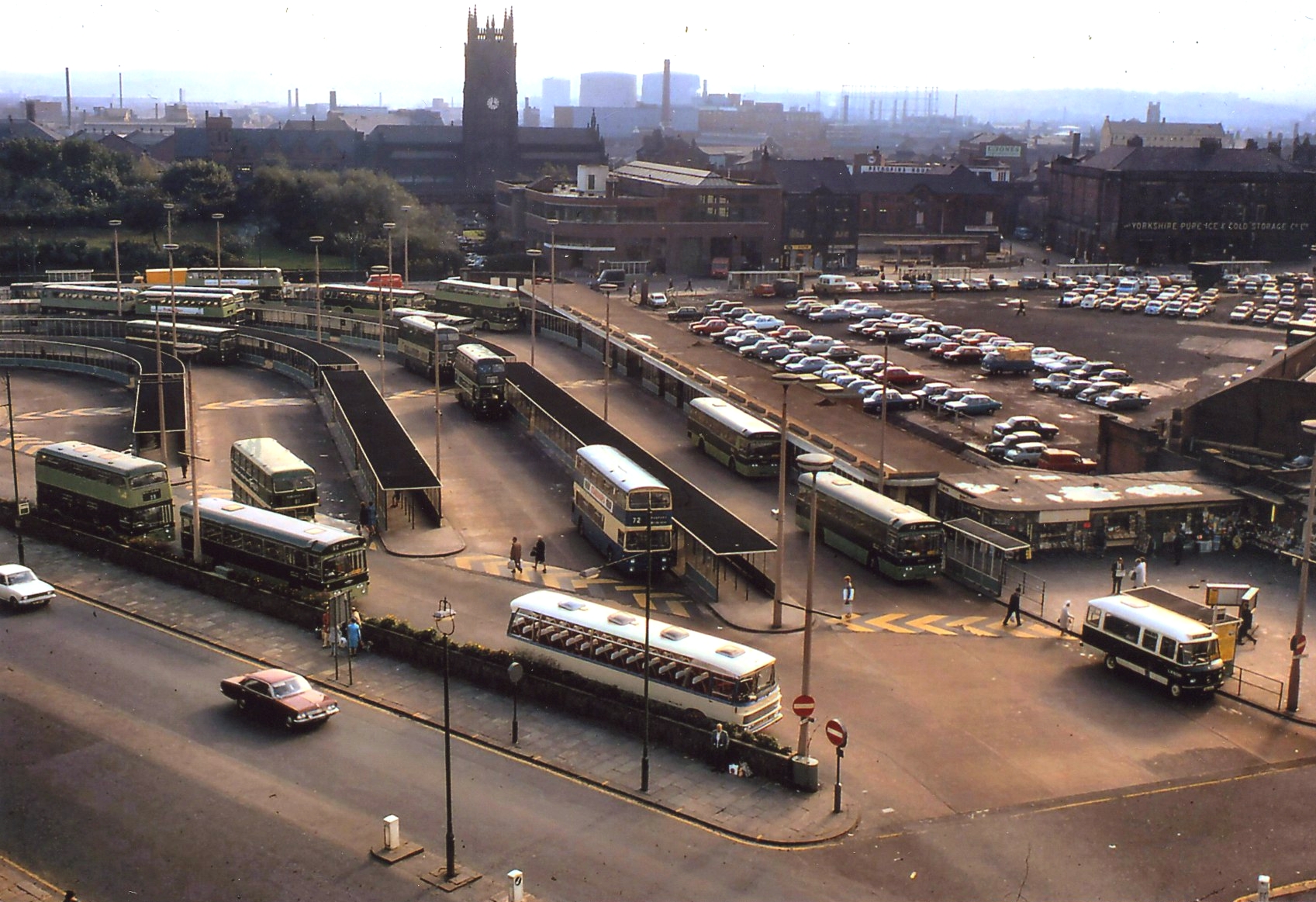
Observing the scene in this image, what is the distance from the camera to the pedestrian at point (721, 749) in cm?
2783

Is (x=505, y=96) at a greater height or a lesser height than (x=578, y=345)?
greater

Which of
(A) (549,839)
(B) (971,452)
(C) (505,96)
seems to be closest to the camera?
(A) (549,839)

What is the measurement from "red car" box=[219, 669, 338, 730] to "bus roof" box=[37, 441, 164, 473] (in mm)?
14904

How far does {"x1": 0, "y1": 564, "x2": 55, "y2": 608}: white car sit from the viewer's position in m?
37.1

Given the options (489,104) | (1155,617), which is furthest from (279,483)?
(489,104)

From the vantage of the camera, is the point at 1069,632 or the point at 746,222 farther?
the point at 746,222

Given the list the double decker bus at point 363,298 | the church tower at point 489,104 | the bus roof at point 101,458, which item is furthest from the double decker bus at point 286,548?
the church tower at point 489,104

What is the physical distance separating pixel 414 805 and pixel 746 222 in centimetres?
9640

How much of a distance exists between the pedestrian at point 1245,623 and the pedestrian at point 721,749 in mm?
16353

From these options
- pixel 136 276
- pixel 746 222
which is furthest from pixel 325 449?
pixel 746 222

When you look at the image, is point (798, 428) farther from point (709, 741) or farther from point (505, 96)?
point (505, 96)

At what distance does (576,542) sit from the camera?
44.5 m

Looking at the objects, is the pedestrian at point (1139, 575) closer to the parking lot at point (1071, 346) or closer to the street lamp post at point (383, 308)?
the parking lot at point (1071, 346)

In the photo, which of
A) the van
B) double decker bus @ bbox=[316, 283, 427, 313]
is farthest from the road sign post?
the van
